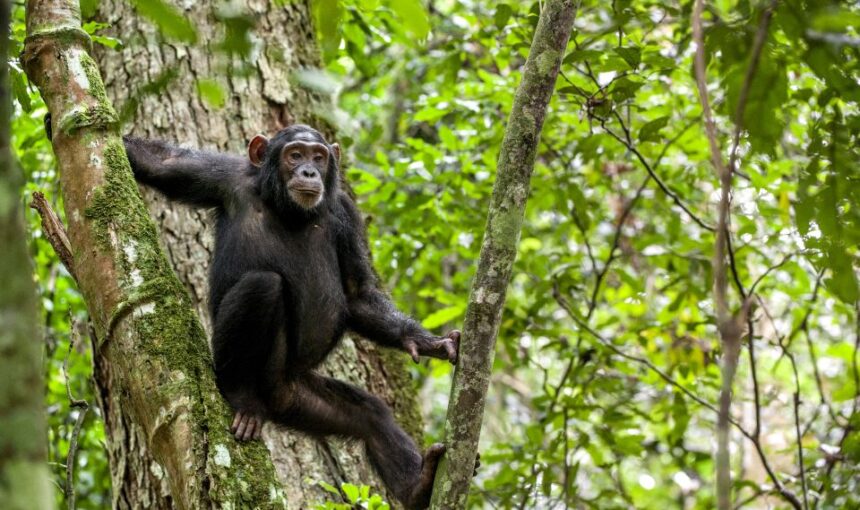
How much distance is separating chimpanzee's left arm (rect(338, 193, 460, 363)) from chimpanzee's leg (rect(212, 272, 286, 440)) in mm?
810

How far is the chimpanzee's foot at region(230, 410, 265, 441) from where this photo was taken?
147 inches

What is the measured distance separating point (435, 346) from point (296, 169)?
157cm

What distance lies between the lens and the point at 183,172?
220 inches

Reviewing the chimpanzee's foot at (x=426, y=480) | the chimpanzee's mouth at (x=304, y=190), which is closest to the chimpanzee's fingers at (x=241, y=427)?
the chimpanzee's foot at (x=426, y=480)

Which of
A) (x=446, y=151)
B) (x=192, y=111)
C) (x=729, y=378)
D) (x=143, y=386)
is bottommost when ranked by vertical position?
(x=143, y=386)

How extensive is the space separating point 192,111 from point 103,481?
3915mm

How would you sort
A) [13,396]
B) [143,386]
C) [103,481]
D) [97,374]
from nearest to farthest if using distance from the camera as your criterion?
[13,396] → [143,386] → [97,374] → [103,481]

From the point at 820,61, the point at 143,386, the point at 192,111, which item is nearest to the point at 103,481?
the point at 192,111

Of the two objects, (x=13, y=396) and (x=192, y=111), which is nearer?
(x=13, y=396)

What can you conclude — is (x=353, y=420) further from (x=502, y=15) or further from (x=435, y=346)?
(x=502, y=15)

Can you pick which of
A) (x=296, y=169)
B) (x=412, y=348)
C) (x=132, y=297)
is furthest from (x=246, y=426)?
(x=296, y=169)

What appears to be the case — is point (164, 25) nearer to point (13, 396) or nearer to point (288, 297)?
point (13, 396)

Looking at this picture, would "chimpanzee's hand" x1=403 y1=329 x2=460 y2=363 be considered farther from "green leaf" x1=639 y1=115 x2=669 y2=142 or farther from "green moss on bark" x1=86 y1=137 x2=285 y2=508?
"green leaf" x1=639 y1=115 x2=669 y2=142

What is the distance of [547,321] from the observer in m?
7.71
